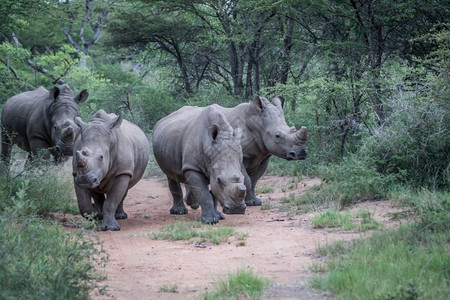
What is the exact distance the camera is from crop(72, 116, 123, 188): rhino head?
866 centimetres

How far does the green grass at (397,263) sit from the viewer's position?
5.06 metres

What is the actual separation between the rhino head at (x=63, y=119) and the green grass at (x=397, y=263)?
581 cm

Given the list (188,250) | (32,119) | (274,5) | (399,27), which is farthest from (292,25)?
(188,250)

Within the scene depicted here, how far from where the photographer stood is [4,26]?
479 inches

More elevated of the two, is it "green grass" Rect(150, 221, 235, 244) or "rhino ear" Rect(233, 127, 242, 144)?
"rhino ear" Rect(233, 127, 242, 144)

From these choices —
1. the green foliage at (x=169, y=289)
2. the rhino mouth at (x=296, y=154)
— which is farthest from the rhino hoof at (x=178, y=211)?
the green foliage at (x=169, y=289)

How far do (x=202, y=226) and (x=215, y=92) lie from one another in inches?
356

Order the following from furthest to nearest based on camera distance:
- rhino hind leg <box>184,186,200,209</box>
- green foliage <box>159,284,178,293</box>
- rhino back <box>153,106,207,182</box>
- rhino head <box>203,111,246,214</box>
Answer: rhino hind leg <box>184,186,200,209</box> → rhino back <box>153,106,207,182</box> → rhino head <box>203,111,246,214</box> → green foliage <box>159,284,178,293</box>

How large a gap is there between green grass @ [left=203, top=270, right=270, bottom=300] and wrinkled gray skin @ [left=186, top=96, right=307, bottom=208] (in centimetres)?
537

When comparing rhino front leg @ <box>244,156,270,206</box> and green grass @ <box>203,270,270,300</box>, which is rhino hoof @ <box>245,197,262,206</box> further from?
green grass @ <box>203,270,270,300</box>

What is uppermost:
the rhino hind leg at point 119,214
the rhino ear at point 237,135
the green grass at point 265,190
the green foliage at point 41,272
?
the rhino ear at point 237,135

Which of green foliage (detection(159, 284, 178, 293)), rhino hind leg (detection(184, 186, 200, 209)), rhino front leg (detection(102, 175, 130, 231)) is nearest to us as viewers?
green foliage (detection(159, 284, 178, 293))

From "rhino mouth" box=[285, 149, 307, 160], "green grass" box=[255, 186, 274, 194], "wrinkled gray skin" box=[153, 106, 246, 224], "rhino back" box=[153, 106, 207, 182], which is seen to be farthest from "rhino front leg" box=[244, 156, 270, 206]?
"rhino back" box=[153, 106, 207, 182]

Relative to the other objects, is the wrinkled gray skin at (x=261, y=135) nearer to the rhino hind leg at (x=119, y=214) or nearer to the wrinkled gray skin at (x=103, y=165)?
the rhino hind leg at (x=119, y=214)
